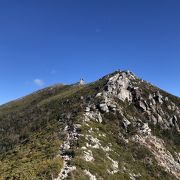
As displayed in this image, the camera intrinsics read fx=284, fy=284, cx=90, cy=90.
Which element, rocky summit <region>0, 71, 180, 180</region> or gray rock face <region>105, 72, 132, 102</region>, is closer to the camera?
rocky summit <region>0, 71, 180, 180</region>

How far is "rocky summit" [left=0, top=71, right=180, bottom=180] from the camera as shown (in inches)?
2140

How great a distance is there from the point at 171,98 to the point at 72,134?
69.3m

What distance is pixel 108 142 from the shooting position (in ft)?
Answer: 242

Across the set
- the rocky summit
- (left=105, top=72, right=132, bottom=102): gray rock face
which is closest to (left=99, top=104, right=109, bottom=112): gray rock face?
the rocky summit

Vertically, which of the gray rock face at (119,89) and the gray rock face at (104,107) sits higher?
the gray rock face at (119,89)

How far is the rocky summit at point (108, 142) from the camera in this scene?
178ft

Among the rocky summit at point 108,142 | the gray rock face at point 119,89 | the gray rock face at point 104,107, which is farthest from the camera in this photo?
the gray rock face at point 119,89

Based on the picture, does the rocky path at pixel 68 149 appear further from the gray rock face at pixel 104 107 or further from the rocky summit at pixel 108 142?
the gray rock face at pixel 104 107

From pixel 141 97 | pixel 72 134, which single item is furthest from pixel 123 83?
pixel 72 134

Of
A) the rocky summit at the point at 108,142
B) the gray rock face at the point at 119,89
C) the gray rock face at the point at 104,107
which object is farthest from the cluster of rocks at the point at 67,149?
Answer: the gray rock face at the point at 119,89

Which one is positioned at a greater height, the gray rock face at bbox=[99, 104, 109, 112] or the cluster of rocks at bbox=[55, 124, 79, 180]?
the gray rock face at bbox=[99, 104, 109, 112]

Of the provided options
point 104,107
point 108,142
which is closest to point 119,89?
point 104,107

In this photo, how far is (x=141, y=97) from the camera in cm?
10969

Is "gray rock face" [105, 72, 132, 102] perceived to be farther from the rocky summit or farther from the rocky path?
the rocky path
